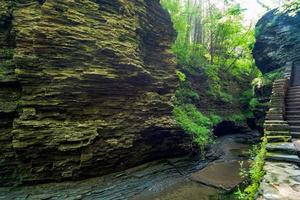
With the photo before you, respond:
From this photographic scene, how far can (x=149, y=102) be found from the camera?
11.4 m

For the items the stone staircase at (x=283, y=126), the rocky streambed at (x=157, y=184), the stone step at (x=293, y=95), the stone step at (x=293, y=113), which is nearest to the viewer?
the stone staircase at (x=283, y=126)

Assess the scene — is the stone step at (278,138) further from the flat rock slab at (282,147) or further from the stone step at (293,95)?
the stone step at (293,95)

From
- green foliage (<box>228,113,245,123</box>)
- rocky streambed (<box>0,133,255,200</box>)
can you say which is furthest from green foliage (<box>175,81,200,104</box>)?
rocky streambed (<box>0,133,255,200</box>)

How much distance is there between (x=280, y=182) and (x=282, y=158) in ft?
3.76

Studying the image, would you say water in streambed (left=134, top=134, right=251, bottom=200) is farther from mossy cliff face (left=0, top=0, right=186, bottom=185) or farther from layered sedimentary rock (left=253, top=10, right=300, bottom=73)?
layered sedimentary rock (left=253, top=10, right=300, bottom=73)

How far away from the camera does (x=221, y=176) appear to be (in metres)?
10.5

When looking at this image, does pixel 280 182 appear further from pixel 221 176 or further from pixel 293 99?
pixel 293 99

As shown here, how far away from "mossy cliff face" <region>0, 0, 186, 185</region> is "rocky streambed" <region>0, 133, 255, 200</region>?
1.58 feet

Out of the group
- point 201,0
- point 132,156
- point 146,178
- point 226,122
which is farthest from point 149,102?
point 201,0

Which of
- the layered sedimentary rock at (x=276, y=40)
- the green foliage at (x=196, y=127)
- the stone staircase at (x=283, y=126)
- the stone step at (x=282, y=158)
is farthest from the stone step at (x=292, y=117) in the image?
the layered sedimentary rock at (x=276, y=40)

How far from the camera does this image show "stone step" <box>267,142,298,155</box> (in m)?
5.29

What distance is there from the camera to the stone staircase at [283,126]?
5.27 m

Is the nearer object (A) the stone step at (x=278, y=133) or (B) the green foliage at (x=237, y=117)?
(A) the stone step at (x=278, y=133)

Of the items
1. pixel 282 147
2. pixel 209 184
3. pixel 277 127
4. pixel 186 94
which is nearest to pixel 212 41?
pixel 186 94
